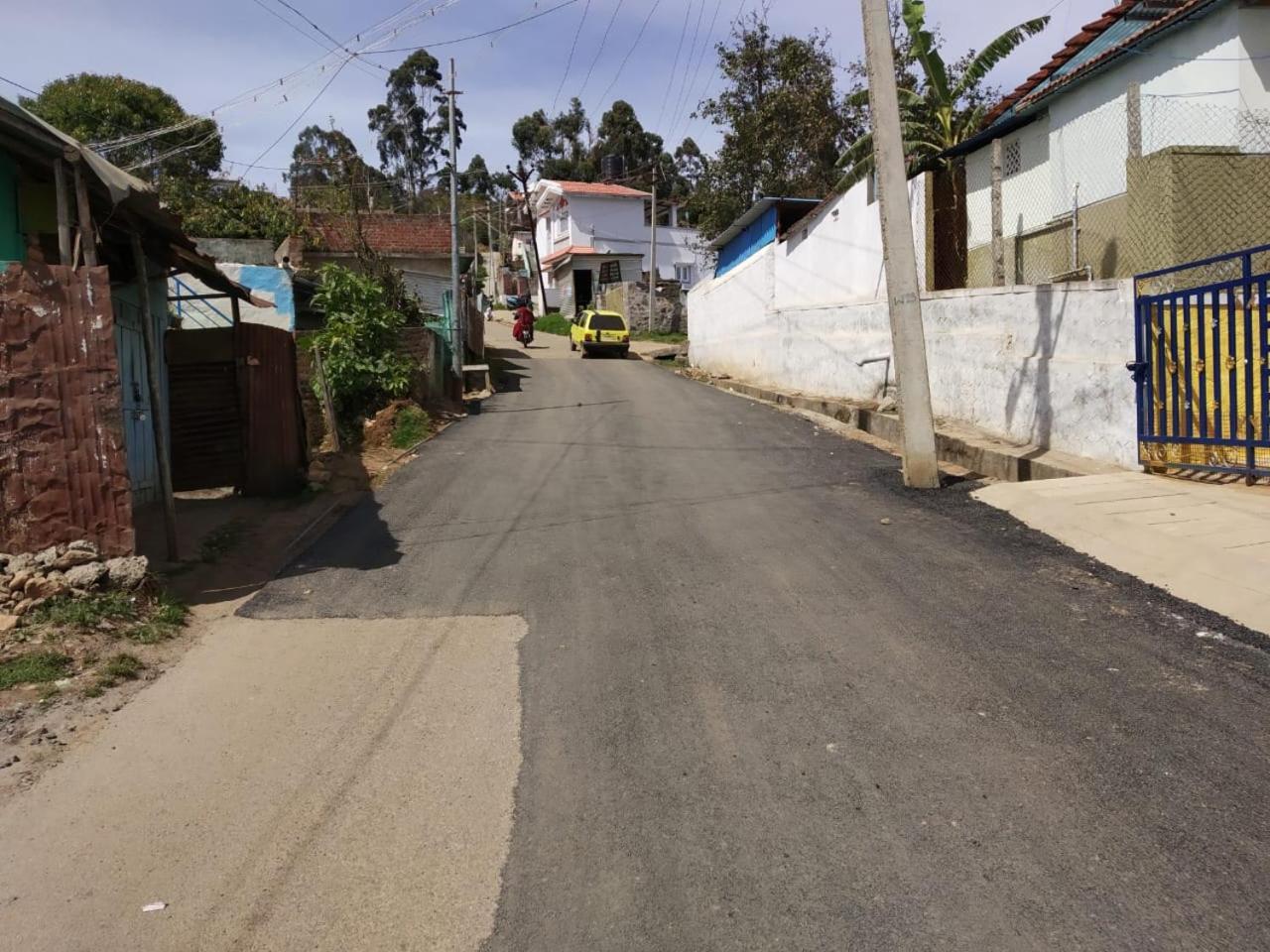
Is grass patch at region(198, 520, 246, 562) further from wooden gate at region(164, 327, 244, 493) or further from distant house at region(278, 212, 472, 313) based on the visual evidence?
distant house at region(278, 212, 472, 313)

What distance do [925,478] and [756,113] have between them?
80.7ft

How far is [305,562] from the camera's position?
8.60 m

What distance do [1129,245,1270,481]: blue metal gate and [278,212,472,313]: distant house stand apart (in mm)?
21756

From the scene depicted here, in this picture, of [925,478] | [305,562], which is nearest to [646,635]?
[305,562]

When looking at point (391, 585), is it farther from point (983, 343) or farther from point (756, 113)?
point (756, 113)

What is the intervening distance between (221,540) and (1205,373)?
29.8 feet

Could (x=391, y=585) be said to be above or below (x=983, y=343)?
below

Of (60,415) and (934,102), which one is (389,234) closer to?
(934,102)

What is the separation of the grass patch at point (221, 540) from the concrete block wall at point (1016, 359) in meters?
8.62

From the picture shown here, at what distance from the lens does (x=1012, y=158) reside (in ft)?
52.6

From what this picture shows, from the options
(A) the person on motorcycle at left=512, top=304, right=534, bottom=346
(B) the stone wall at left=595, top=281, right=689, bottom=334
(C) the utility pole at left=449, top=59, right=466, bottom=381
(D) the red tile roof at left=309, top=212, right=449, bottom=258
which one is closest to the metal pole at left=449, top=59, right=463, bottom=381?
(C) the utility pole at left=449, top=59, right=466, bottom=381

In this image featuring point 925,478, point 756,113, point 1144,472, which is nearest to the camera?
point 1144,472

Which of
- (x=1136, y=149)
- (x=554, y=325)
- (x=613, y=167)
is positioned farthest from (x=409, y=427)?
(x=613, y=167)

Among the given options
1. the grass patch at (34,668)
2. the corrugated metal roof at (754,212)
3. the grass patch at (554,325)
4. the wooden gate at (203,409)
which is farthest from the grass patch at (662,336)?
the grass patch at (34,668)
